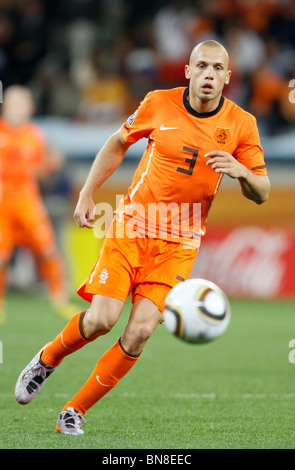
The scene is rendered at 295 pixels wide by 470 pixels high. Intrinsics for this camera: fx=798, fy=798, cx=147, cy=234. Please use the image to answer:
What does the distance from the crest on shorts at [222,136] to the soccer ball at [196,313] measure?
2.99 ft

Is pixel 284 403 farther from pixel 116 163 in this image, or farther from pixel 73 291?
pixel 73 291

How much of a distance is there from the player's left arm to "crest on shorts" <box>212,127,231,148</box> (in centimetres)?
21

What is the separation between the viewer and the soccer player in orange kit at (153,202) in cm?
464

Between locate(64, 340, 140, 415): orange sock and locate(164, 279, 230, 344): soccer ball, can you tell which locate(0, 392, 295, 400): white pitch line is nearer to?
locate(64, 340, 140, 415): orange sock

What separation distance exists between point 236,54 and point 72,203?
450cm

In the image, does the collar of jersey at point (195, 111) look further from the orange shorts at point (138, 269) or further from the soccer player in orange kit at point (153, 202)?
the orange shorts at point (138, 269)

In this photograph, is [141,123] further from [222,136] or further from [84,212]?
[84,212]

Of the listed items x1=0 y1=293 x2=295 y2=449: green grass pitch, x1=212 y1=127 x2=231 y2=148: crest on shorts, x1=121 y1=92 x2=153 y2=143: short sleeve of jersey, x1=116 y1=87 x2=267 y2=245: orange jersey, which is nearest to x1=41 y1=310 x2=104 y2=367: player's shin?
x1=0 y1=293 x2=295 y2=449: green grass pitch

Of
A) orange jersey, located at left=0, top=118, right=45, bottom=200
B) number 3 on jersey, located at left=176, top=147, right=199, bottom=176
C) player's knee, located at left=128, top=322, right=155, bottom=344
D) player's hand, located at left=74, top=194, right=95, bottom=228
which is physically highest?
orange jersey, located at left=0, top=118, right=45, bottom=200

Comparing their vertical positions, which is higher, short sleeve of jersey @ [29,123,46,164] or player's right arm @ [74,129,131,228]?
short sleeve of jersey @ [29,123,46,164]

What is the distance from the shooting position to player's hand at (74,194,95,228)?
16.0 ft

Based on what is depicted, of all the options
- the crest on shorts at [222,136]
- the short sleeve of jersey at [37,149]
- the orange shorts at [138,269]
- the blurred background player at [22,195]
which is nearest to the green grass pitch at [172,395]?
the orange shorts at [138,269]

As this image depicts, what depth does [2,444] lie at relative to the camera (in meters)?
4.20

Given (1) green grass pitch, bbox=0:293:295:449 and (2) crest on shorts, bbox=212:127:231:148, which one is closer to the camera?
(1) green grass pitch, bbox=0:293:295:449
